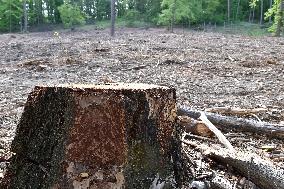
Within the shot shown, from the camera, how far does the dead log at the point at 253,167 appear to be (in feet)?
9.58

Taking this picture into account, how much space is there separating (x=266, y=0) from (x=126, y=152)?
57952 millimetres

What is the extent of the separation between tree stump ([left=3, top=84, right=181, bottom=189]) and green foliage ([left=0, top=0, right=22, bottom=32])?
137 ft

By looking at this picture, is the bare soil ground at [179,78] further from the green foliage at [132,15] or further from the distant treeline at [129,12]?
the green foliage at [132,15]

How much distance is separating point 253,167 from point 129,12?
4656cm

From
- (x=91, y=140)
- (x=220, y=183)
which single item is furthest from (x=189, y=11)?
(x=91, y=140)

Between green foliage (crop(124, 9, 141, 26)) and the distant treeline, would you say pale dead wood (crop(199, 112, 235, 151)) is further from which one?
green foliage (crop(124, 9, 141, 26))

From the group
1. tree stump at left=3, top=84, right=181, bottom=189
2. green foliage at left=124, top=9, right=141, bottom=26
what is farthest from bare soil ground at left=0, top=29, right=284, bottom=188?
green foliage at left=124, top=9, right=141, bottom=26

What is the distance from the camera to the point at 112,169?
2588 mm

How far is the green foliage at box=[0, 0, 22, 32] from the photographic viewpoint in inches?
1658

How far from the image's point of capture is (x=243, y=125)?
15.5 feet

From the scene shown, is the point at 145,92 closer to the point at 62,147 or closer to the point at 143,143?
the point at 143,143

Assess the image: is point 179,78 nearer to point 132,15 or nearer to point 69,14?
point 69,14

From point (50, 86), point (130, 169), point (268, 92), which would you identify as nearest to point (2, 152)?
point (50, 86)

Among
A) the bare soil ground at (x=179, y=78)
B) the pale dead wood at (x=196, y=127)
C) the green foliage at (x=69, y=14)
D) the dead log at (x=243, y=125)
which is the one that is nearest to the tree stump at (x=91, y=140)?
the bare soil ground at (x=179, y=78)
